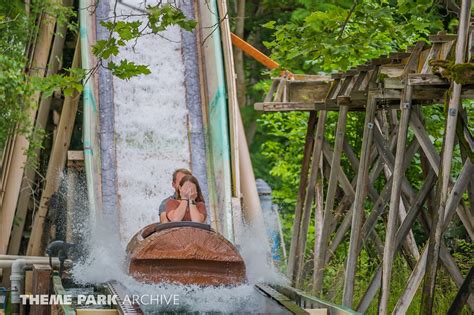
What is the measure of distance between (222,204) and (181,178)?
9.85 feet

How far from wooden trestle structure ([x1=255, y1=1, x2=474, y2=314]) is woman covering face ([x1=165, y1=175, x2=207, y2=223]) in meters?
1.71

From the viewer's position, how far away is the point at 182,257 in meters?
12.7

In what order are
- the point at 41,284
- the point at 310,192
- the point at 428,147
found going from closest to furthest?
the point at 428,147
the point at 41,284
the point at 310,192

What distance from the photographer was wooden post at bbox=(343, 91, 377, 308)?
13469 millimetres

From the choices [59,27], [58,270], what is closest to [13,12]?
[59,27]

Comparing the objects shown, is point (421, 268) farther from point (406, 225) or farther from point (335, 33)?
point (335, 33)

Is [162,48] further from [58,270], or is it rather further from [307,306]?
[307,306]

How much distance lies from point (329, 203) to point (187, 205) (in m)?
2.52

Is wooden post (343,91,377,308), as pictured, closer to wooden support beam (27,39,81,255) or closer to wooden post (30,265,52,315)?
wooden post (30,265,52,315)

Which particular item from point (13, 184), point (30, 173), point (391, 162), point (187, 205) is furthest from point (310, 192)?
point (30, 173)

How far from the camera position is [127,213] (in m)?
16.9

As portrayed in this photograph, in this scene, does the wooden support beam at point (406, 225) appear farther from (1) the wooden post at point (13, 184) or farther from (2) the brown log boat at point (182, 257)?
(1) the wooden post at point (13, 184)

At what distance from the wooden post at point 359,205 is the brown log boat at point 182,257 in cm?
140

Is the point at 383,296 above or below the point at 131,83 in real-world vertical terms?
below
